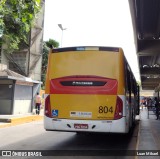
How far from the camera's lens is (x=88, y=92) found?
10.1 m

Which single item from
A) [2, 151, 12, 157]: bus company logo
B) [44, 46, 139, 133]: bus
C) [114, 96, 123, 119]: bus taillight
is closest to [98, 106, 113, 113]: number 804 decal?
[44, 46, 139, 133]: bus

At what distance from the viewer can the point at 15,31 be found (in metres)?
14.8

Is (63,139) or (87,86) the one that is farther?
→ (63,139)

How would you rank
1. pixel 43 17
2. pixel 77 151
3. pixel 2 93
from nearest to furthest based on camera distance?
pixel 77 151
pixel 2 93
pixel 43 17

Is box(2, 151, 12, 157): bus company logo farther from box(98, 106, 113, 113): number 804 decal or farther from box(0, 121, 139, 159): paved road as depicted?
box(98, 106, 113, 113): number 804 decal

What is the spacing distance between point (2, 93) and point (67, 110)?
45.6ft

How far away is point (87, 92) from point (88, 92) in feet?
0.10

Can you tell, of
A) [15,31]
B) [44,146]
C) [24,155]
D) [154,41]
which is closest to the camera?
[24,155]

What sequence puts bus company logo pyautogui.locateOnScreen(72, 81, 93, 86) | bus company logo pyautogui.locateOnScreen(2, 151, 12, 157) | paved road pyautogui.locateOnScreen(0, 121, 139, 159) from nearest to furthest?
bus company logo pyautogui.locateOnScreen(2, 151, 12, 157) → bus company logo pyautogui.locateOnScreen(72, 81, 93, 86) → paved road pyautogui.locateOnScreen(0, 121, 139, 159)

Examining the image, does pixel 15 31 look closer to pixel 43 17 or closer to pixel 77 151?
pixel 77 151

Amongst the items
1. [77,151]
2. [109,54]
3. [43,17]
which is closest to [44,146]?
[77,151]

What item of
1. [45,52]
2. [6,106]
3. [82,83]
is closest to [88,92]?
[82,83]

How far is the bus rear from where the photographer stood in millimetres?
9945

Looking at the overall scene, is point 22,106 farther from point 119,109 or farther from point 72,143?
point 119,109
